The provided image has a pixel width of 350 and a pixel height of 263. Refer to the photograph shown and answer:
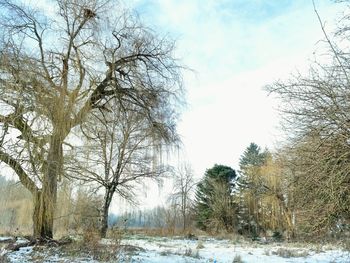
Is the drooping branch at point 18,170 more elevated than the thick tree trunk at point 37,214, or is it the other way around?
the drooping branch at point 18,170

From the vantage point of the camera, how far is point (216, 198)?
33250 millimetres

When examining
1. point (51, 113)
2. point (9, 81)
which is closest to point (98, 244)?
point (51, 113)

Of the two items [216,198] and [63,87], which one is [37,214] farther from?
[216,198]

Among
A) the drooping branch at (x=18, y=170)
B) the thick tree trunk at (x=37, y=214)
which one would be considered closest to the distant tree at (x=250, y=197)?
the thick tree trunk at (x=37, y=214)

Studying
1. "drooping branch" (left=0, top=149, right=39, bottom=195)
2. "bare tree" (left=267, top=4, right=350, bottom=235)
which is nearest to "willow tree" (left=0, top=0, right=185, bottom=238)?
"drooping branch" (left=0, top=149, right=39, bottom=195)

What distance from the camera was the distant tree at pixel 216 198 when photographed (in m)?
32.7

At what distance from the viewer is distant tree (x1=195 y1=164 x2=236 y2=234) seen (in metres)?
32.7

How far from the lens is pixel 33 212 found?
7.81 metres

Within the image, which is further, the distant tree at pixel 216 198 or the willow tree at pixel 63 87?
the distant tree at pixel 216 198

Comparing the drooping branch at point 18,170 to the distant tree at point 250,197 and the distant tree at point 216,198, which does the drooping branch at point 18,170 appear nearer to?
the distant tree at point 250,197

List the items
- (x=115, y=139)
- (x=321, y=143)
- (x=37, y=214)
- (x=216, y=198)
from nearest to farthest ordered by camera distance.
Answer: (x=321, y=143)
(x=37, y=214)
(x=115, y=139)
(x=216, y=198)

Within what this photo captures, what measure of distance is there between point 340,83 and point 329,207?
5.91 feet

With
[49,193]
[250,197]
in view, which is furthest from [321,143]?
[250,197]

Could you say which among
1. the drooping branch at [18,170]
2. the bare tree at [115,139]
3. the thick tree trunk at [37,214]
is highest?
the bare tree at [115,139]
